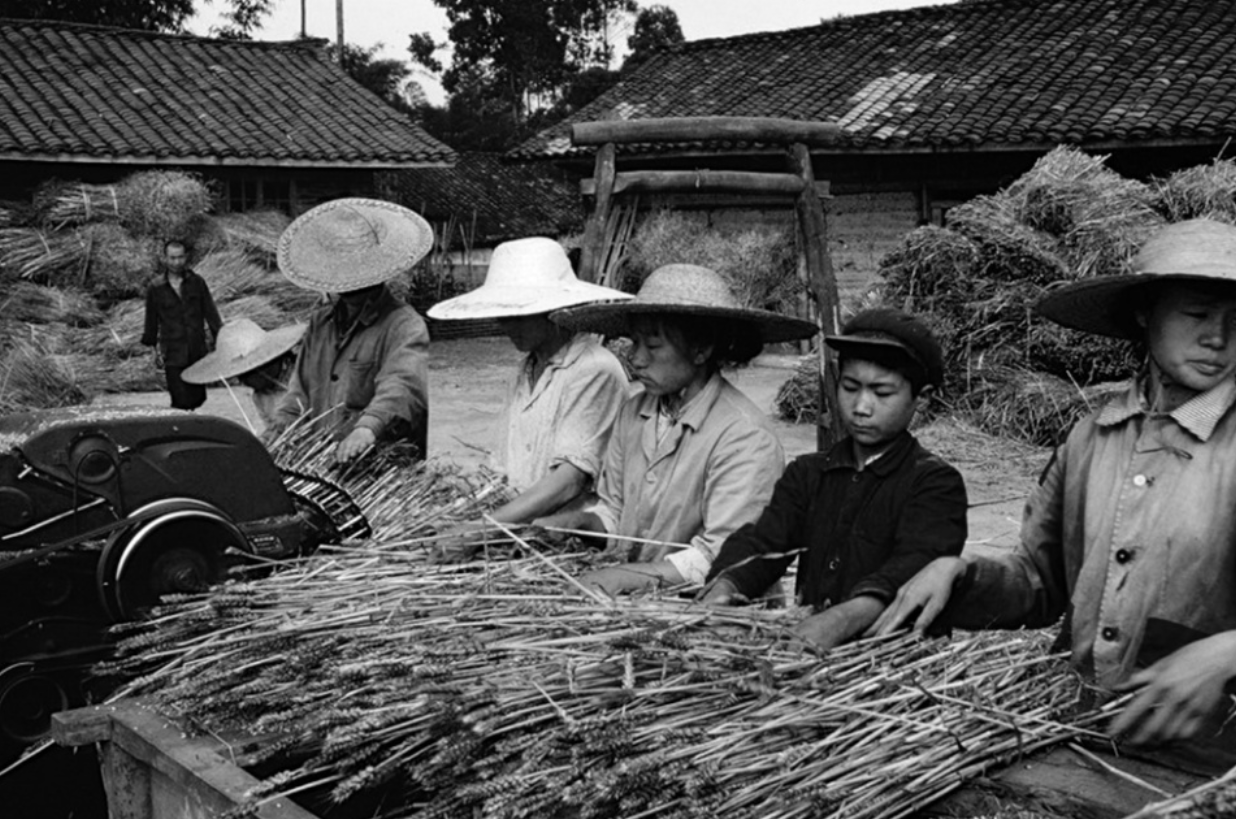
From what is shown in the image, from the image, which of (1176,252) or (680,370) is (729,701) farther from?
(680,370)

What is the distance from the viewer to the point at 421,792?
76.4 inches

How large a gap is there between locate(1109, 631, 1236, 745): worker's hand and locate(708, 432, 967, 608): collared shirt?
0.64m

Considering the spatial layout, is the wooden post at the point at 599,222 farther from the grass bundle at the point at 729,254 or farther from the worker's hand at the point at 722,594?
the grass bundle at the point at 729,254

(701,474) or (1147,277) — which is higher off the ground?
(1147,277)

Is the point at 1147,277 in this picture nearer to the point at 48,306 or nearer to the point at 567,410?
the point at 567,410

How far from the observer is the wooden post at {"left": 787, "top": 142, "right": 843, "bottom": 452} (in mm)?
5680

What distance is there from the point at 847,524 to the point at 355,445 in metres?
→ 1.86

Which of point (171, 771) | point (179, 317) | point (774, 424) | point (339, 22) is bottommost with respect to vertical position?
point (774, 424)

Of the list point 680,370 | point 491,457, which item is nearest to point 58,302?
point 491,457

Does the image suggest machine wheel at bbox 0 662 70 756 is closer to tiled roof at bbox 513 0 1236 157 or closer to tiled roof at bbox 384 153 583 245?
tiled roof at bbox 513 0 1236 157

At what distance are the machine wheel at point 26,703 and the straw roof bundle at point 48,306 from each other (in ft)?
44.3

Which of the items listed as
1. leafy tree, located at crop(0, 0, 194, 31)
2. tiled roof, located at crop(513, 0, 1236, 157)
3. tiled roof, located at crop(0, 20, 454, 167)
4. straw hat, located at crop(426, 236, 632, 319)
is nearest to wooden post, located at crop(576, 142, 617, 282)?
straw hat, located at crop(426, 236, 632, 319)

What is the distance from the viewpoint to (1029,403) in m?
10.5

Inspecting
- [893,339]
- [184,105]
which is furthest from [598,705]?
[184,105]
